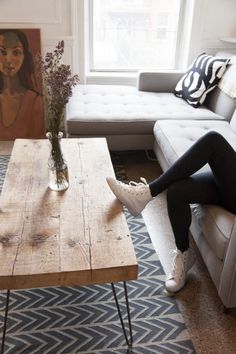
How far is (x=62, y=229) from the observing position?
51.8 inches

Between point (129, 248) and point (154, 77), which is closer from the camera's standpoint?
point (129, 248)

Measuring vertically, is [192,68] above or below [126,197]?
above

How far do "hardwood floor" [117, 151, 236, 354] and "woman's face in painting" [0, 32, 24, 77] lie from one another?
1.66 m

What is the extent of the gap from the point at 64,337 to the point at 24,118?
2059mm

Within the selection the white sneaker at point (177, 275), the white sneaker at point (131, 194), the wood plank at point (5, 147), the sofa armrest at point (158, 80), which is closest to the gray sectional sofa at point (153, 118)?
the sofa armrest at point (158, 80)

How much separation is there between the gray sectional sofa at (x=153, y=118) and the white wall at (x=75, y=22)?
39 centimetres

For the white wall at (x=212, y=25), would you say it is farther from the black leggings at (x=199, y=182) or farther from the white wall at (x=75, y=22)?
the black leggings at (x=199, y=182)

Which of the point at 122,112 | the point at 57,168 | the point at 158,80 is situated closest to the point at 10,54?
the point at 122,112

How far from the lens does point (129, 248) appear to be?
4.03 feet

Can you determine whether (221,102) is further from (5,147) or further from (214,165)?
(5,147)

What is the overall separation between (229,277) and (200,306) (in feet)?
0.85

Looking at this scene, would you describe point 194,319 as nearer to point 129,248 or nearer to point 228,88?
point 129,248

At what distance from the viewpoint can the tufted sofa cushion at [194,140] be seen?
1438 millimetres

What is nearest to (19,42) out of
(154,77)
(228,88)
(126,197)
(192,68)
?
(154,77)
